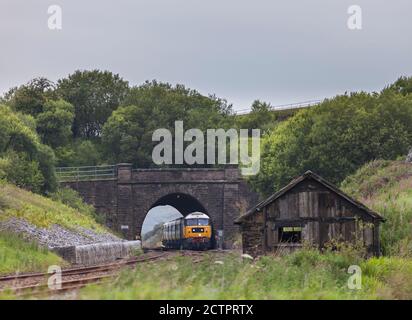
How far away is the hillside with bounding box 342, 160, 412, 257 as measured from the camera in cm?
3319

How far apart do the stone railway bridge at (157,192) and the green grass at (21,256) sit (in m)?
36.9

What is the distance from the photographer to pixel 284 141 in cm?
6225

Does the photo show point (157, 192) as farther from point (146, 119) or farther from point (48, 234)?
point (48, 234)

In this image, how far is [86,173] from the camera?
72938mm

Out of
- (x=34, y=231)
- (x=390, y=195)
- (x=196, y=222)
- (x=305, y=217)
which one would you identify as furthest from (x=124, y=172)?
(x=305, y=217)

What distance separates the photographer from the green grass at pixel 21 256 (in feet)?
93.9

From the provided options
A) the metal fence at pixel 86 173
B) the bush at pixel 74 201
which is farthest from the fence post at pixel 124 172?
the bush at pixel 74 201

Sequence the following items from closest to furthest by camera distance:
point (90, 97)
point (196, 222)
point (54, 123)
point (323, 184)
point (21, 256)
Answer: point (21, 256), point (323, 184), point (196, 222), point (54, 123), point (90, 97)

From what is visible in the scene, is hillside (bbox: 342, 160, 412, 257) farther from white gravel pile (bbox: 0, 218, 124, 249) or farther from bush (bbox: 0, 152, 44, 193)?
bush (bbox: 0, 152, 44, 193)

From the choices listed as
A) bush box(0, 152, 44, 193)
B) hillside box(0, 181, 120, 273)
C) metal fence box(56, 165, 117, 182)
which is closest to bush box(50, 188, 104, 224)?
metal fence box(56, 165, 117, 182)

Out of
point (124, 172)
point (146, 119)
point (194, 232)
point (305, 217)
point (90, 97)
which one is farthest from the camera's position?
point (90, 97)

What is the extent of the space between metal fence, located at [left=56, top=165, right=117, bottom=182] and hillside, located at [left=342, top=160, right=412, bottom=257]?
23.6 m

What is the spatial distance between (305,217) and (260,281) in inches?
641

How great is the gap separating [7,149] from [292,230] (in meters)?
25.2
